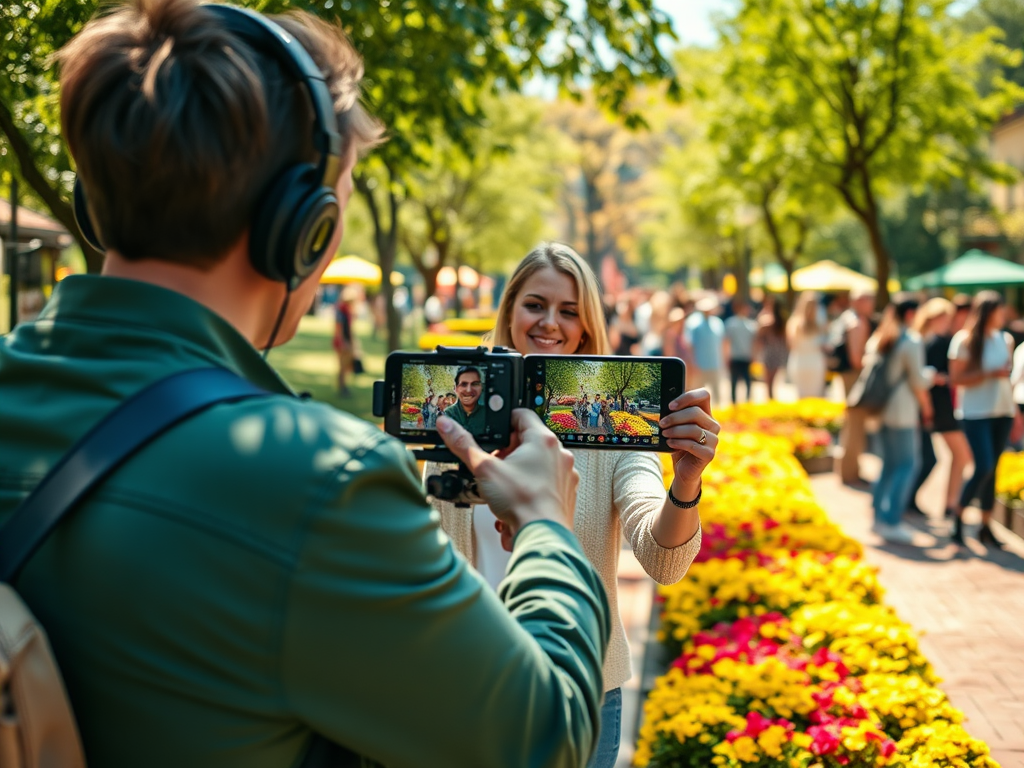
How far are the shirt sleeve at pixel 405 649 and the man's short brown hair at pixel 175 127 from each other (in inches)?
13.8

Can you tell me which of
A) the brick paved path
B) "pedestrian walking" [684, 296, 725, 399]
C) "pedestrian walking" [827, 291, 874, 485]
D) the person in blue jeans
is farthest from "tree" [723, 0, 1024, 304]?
the brick paved path

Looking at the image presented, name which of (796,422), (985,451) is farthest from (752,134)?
(985,451)

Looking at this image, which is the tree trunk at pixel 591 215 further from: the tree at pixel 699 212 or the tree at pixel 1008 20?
the tree at pixel 1008 20

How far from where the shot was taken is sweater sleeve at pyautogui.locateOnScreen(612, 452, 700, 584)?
8.05 ft

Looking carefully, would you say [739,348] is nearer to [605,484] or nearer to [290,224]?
[605,484]

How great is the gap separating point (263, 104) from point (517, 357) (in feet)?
2.35

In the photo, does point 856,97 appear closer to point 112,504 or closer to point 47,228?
point 47,228

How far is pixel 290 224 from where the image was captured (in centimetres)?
122

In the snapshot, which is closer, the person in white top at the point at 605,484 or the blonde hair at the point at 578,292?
the person in white top at the point at 605,484

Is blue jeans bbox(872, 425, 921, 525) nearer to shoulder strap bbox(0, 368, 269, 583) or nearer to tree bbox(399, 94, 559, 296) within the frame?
shoulder strap bbox(0, 368, 269, 583)

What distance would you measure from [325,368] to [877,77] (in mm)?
13370

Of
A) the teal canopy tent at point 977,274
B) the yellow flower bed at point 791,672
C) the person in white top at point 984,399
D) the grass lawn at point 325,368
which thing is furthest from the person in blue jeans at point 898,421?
the teal canopy tent at point 977,274

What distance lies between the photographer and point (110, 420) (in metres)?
1.10

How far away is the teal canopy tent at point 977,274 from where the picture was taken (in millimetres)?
23156
